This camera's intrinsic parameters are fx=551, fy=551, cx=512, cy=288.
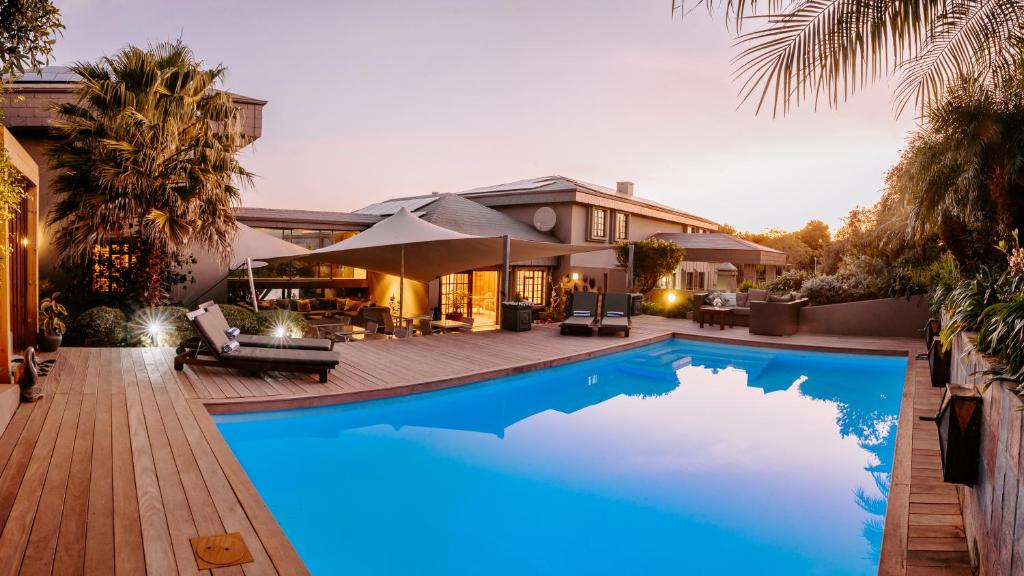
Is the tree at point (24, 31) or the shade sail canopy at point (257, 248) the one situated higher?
the tree at point (24, 31)

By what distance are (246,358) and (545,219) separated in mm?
12038

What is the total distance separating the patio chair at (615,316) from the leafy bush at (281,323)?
6024 mm

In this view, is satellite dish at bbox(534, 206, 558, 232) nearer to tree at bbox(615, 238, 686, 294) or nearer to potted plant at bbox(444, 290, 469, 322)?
tree at bbox(615, 238, 686, 294)

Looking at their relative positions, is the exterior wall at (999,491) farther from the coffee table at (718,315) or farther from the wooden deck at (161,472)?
the coffee table at (718,315)

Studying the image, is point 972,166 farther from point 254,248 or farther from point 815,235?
point 815,235

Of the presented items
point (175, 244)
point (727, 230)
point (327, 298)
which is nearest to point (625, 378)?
point (175, 244)

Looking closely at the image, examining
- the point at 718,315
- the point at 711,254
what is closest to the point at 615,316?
the point at 718,315

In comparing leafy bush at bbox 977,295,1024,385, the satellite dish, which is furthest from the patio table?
leafy bush at bbox 977,295,1024,385

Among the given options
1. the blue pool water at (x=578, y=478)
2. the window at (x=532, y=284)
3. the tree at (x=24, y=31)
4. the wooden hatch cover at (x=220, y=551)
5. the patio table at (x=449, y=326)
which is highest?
the tree at (x=24, y=31)

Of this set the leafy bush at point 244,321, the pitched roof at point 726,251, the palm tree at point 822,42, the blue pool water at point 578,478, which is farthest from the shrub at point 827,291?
the leafy bush at point 244,321

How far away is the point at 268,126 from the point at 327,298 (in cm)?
456

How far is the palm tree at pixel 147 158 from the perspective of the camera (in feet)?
27.8

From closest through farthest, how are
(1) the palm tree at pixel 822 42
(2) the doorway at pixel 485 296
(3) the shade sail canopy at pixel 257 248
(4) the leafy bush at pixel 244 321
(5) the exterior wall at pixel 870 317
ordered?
(1) the palm tree at pixel 822 42 < (4) the leafy bush at pixel 244 321 < (3) the shade sail canopy at pixel 257 248 < (5) the exterior wall at pixel 870 317 < (2) the doorway at pixel 485 296

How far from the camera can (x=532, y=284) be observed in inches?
666
